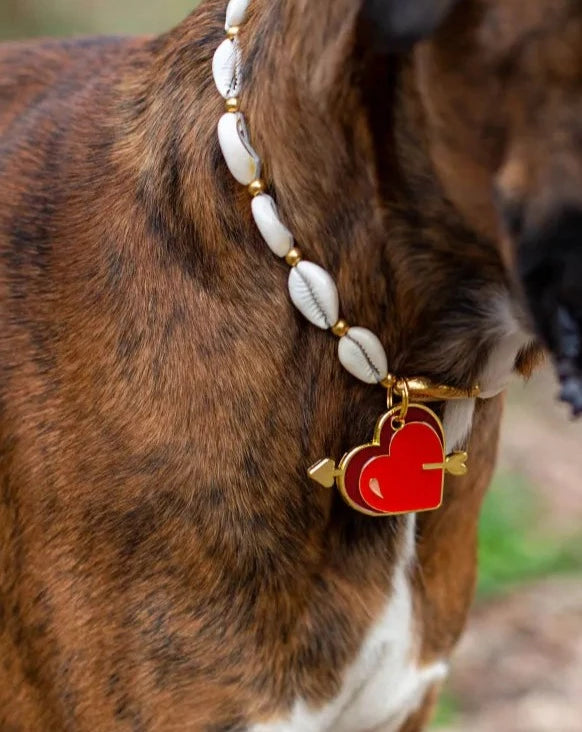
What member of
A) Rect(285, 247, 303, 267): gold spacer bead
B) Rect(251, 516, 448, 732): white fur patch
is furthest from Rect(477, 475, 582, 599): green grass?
Rect(285, 247, 303, 267): gold spacer bead

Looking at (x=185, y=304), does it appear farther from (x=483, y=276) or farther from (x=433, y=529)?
(x=433, y=529)

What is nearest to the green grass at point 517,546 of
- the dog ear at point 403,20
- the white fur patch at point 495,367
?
the white fur patch at point 495,367

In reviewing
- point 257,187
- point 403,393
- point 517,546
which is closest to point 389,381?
point 403,393

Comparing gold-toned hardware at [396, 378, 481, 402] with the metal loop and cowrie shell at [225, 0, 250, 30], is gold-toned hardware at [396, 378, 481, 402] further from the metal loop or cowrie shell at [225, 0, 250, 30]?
cowrie shell at [225, 0, 250, 30]

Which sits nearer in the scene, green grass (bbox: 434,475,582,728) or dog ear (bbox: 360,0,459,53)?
dog ear (bbox: 360,0,459,53)

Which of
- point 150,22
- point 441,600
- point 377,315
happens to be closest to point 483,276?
point 377,315

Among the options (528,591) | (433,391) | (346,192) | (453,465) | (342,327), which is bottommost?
(528,591)

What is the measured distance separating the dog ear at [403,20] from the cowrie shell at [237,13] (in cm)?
31

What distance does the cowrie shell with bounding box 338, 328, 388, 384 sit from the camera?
1.37 m

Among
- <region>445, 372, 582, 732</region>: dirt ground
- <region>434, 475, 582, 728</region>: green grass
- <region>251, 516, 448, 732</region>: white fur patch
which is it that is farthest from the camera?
<region>434, 475, 582, 728</region>: green grass

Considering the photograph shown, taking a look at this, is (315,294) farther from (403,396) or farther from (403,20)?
(403,20)

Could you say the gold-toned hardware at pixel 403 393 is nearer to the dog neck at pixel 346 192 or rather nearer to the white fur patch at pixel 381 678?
the dog neck at pixel 346 192

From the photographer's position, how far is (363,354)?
54.2 inches

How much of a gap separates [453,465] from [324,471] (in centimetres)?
16
